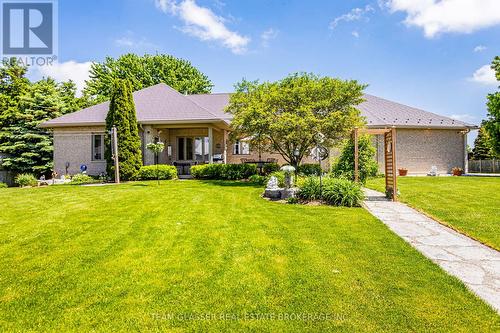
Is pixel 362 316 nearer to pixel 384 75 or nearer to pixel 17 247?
pixel 17 247

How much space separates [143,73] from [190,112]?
20.4 m

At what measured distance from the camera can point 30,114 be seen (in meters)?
17.7

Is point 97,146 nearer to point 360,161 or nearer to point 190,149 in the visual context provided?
point 190,149

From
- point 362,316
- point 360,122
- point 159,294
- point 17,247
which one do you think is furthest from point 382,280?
point 360,122

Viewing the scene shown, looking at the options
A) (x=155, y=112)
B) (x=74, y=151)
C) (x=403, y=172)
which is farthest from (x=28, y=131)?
(x=403, y=172)

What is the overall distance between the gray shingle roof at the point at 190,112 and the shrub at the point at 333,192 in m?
7.13

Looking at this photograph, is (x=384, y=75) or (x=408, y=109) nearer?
(x=384, y=75)

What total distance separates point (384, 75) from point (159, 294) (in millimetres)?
16467

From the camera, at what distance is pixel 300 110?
35.6 ft

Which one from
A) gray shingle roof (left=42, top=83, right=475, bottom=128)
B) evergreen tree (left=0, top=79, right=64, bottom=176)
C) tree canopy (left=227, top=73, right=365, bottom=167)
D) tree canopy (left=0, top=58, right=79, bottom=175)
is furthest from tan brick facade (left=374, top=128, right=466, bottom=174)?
tree canopy (left=0, top=58, right=79, bottom=175)

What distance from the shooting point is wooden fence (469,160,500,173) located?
69.3 ft

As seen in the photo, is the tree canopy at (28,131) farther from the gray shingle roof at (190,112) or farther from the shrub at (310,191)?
the shrub at (310,191)

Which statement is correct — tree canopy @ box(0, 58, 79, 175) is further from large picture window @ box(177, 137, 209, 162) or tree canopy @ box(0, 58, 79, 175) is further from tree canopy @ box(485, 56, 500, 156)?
tree canopy @ box(485, 56, 500, 156)

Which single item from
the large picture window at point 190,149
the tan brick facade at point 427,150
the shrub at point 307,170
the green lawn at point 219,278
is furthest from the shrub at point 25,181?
the tan brick facade at point 427,150
